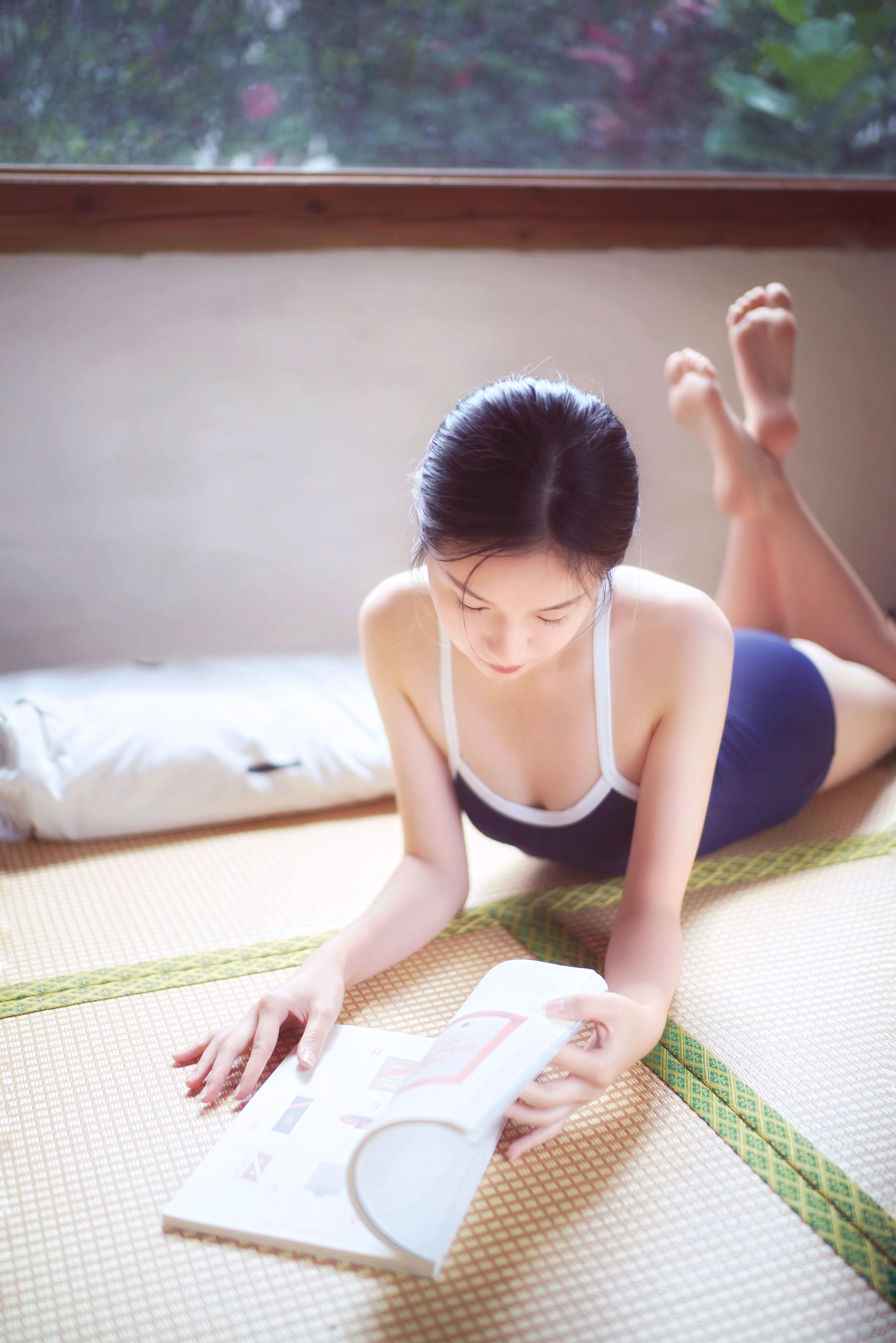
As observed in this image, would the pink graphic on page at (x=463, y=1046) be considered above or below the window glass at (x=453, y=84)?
below

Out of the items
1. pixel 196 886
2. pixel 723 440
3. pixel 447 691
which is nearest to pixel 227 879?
pixel 196 886

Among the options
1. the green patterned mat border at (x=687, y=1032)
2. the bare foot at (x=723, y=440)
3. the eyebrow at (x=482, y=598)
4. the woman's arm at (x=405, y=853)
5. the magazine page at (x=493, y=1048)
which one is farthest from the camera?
the bare foot at (x=723, y=440)

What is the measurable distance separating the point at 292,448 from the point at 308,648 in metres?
0.43

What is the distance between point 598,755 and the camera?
1.16 m

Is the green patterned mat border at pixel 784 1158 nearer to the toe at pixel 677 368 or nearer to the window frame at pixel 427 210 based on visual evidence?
the toe at pixel 677 368

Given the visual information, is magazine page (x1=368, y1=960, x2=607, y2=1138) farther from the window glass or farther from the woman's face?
the window glass

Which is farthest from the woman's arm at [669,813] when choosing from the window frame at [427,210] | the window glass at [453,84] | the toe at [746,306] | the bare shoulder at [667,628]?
the window glass at [453,84]

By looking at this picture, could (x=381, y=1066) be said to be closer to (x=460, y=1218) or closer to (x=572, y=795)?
(x=460, y=1218)

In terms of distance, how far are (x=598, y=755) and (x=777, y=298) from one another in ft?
3.34

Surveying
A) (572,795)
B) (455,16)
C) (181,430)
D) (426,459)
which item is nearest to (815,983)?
(572,795)

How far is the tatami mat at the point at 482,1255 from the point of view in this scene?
27.6 inches

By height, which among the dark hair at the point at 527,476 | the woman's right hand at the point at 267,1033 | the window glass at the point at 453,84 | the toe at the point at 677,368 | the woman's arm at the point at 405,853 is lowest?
the woman's right hand at the point at 267,1033

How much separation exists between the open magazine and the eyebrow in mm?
316

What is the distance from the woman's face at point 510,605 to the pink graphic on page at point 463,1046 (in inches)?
12.4
